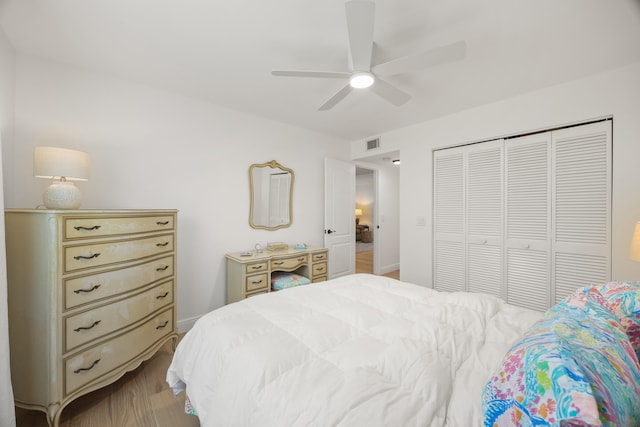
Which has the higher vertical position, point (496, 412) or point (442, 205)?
point (442, 205)

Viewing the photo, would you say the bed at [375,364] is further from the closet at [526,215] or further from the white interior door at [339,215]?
the white interior door at [339,215]

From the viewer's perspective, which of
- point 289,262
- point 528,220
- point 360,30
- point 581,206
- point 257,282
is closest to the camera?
point 360,30

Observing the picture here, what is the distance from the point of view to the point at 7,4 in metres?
1.50

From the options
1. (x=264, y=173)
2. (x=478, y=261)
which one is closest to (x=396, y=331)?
(x=478, y=261)

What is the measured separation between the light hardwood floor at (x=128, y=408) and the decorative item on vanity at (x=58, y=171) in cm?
131

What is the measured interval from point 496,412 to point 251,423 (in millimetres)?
745

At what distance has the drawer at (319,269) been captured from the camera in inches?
131

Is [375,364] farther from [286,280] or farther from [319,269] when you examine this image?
[319,269]

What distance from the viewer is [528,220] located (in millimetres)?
2691

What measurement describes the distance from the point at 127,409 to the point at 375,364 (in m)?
1.75

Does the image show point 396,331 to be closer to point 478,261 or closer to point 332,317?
point 332,317

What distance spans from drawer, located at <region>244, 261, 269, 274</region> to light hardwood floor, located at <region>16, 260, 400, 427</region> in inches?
42.7

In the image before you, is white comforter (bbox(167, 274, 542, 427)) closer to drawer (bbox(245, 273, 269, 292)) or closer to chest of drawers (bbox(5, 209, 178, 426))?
chest of drawers (bbox(5, 209, 178, 426))

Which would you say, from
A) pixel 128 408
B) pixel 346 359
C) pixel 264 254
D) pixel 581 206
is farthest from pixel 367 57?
pixel 128 408
